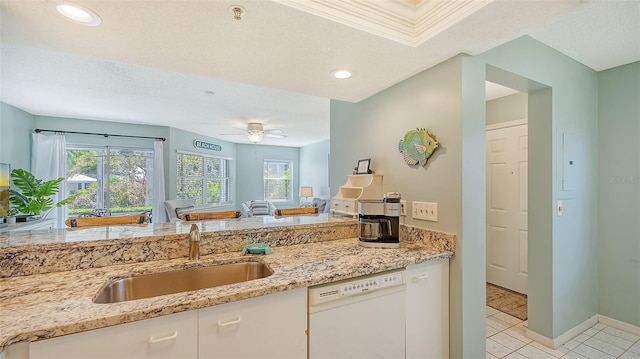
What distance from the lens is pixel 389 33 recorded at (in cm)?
145

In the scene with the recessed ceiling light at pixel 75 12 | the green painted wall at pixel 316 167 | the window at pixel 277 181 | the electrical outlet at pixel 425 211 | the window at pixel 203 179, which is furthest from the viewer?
the window at pixel 277 181

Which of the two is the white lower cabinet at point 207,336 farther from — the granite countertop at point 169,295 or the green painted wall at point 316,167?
the green painted wall at point 316,167

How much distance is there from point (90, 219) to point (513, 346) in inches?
128

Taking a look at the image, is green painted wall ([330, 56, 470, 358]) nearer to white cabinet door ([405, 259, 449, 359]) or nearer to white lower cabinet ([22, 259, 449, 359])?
white cabinet door ([405, 259, 449, 359])

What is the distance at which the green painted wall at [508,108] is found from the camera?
3.11m

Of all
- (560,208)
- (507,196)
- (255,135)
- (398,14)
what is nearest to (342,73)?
(398,14)

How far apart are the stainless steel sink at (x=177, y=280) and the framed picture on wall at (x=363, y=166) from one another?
3.98 ft

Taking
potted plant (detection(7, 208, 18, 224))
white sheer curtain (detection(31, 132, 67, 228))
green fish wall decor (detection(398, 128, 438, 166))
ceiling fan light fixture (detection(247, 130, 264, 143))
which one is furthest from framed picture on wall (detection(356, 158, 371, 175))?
white sheer curtain (detection(31, 132, 67, 228))

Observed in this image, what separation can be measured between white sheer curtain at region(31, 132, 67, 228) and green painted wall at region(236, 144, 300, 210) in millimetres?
3565

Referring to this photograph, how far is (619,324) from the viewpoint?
241 cm

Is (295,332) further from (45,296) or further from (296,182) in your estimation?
(296,182)

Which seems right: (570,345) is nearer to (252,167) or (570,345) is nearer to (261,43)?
(261,43)

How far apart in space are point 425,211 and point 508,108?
2.37 metres

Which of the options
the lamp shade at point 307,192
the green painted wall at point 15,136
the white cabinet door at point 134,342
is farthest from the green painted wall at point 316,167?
the white cabinet door at point 134,342
